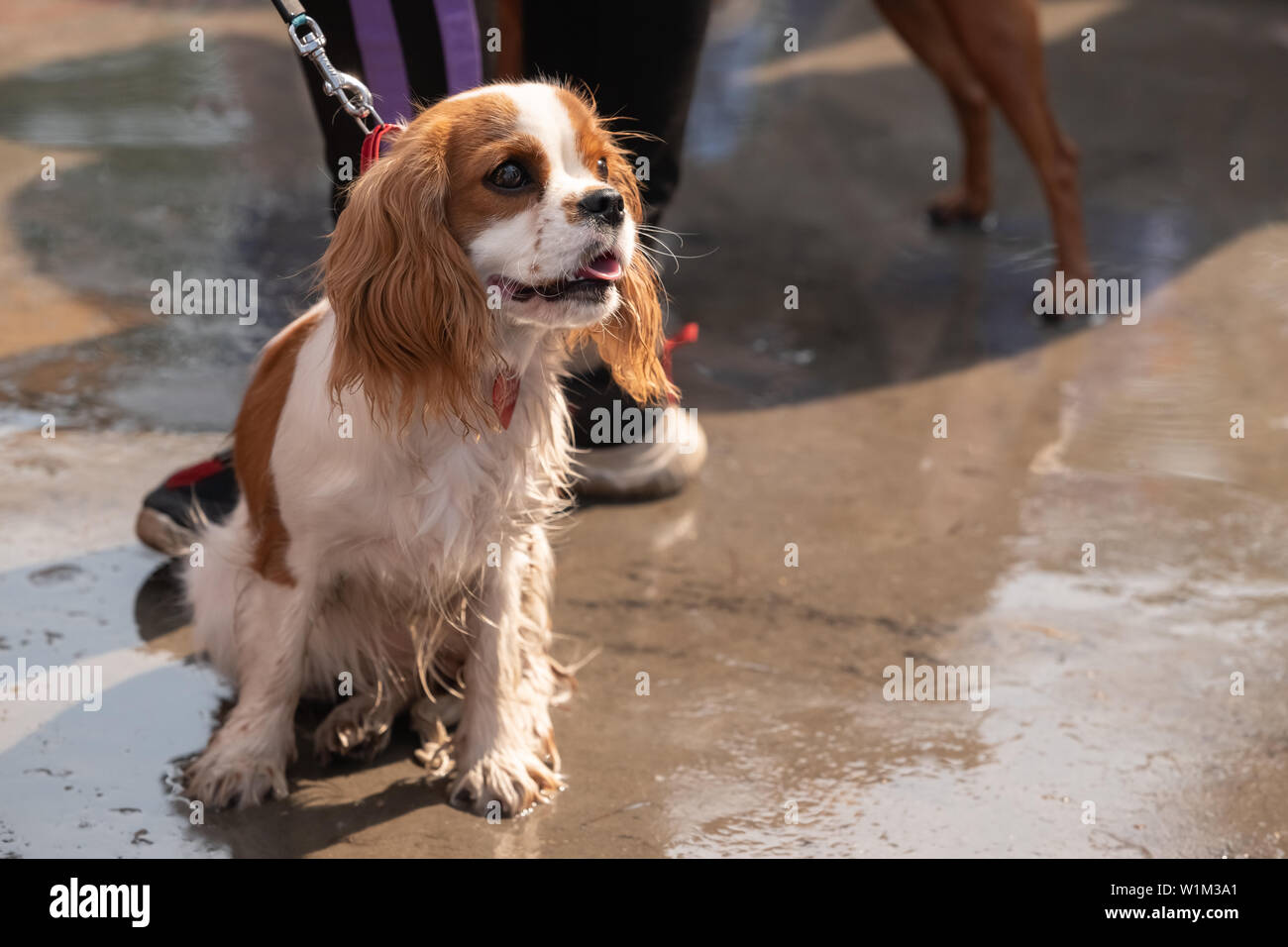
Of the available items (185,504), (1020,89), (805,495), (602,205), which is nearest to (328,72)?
(602,205)

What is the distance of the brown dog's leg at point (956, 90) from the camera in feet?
17.9

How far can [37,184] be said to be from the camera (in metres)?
4.98

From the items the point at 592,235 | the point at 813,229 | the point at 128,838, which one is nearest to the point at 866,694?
the point at 592,235

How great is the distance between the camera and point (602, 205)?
2.14 meters

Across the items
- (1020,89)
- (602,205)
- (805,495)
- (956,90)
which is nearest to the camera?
(602,205)

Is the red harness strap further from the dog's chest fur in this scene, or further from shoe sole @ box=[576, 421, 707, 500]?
shoe sole @ box=[576, 421, 707, 500]

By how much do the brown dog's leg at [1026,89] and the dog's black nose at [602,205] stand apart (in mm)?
3043

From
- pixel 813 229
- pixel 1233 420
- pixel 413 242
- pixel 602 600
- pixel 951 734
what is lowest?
pixel 951 734

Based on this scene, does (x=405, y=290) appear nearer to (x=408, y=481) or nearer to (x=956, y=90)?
(x=408, y=481)

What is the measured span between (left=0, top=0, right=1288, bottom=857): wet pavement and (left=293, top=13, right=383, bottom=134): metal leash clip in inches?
44.8

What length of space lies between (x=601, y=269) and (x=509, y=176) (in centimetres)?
20

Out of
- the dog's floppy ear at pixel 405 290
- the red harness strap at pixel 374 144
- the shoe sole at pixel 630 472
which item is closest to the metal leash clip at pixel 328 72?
the red harness strap at pixel 374 144
